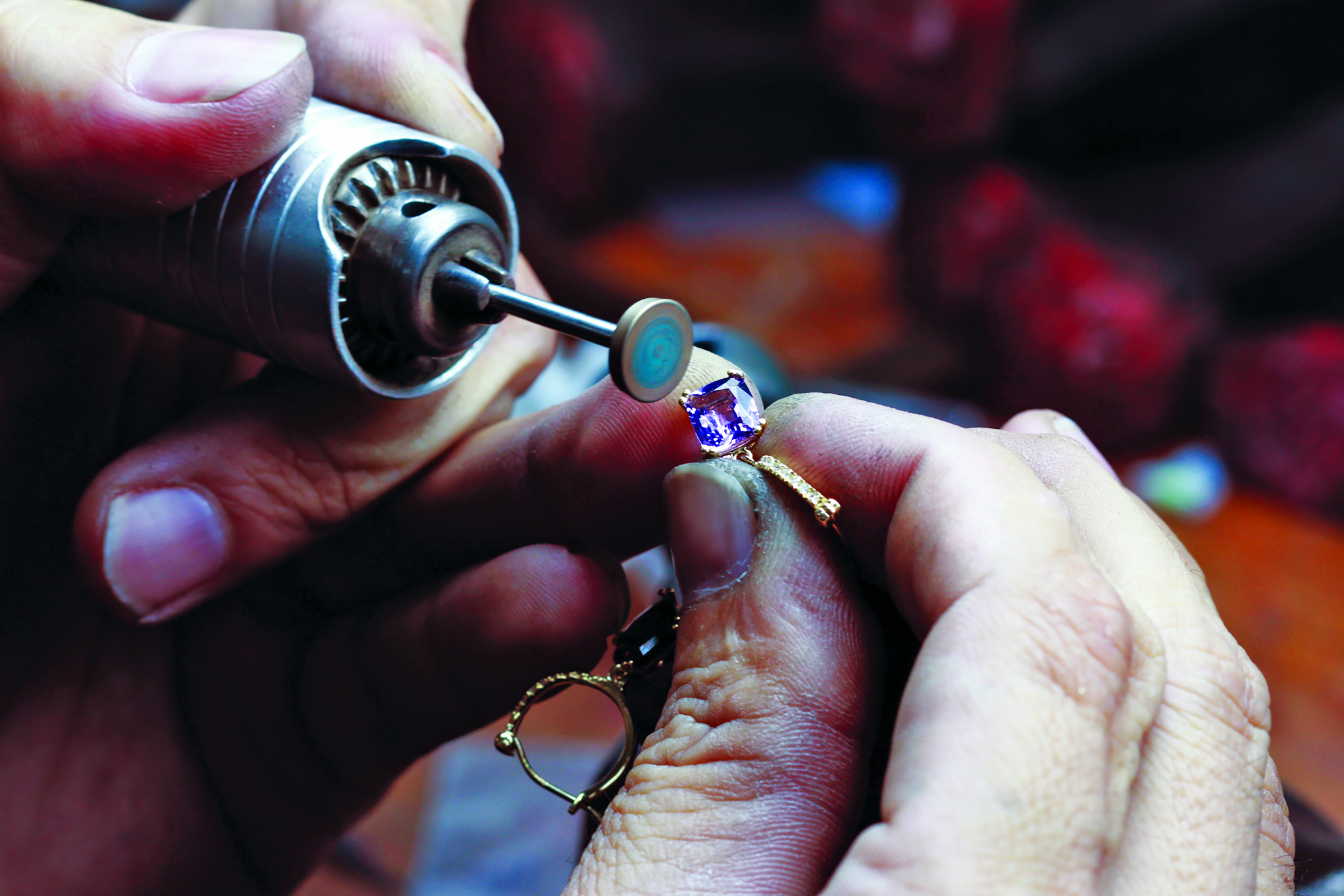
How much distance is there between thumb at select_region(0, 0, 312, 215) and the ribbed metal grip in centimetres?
2

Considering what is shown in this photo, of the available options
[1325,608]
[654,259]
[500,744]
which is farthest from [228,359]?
[1325,608]

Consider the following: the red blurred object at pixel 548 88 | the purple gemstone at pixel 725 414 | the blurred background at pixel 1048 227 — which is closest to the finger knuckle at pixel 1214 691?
the purple gemstone at pixel 725 414

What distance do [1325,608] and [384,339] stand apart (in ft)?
4.27

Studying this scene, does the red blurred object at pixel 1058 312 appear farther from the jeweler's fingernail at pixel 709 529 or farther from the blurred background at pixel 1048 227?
the jeweler's fingernail at pixel 709 529

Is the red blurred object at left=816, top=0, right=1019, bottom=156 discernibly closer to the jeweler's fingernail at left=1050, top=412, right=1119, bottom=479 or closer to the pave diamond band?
the jeweler's fingernail at left=1050, top=412, right=1119, bottom=479

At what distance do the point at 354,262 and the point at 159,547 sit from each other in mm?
257

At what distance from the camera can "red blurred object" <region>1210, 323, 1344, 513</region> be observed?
1.42m

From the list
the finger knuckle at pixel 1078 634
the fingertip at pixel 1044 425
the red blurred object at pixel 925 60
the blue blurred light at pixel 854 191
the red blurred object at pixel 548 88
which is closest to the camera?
the finger knuckle at pixel 1078 634

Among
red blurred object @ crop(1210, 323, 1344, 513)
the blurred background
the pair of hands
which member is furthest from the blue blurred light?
the pair of hands

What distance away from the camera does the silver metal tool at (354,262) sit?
515 millimetres

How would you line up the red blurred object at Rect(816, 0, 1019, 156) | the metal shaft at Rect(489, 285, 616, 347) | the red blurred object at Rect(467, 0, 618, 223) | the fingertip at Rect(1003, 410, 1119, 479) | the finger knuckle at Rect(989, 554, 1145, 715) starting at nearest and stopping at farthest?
the finger knuckle at Rect(989, 554, 1145, 715), the metal shaft at Rect(489, 285, 616, 347), the fingertip at Rect(1003, 410, 1119, 479), the red blurred object at Rect(816, 0, 1019, 156), the red blurred object at Rect(467, 0, 618, 223)

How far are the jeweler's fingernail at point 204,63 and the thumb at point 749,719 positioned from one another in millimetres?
326

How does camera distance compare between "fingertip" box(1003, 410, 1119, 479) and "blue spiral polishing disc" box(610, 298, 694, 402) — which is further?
"fingertip" box(1003, 410, 1119, 479)

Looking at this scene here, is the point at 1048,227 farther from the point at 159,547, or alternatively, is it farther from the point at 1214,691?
the point at 159,547
